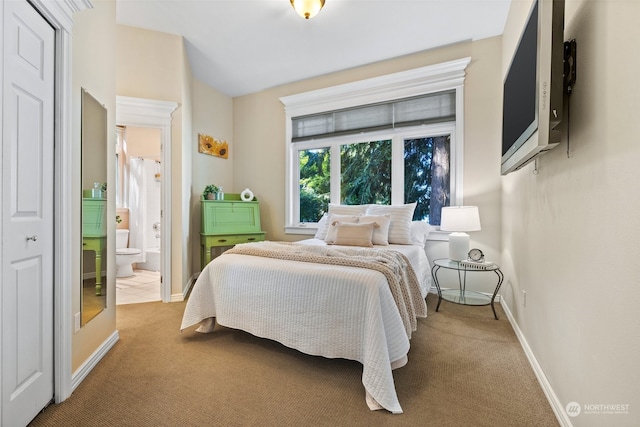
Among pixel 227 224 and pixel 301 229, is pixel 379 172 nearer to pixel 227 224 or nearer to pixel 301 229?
pixel 301 229

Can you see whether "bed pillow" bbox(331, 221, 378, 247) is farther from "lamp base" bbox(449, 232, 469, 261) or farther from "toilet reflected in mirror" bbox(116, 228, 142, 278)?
"toilet reflected in mirror" bbox(116, 228, 142, 278)

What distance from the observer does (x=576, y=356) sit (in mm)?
1255

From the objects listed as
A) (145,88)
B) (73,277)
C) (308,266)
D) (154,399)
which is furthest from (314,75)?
A: (154,399)

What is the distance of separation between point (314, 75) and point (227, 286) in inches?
128

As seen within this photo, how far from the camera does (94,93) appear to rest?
192 cm

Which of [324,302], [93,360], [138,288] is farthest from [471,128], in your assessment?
[138,288]

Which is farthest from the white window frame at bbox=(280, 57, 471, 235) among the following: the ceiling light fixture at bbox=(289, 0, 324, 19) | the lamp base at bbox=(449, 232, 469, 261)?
the ceiling light fixture at bbox=(289, 0, 324, 19)

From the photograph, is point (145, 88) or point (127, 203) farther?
point (127, 203)

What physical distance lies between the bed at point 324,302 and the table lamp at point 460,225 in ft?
2.78

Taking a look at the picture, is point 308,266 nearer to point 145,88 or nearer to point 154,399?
point 154,399

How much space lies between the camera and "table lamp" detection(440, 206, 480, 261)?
2.76m

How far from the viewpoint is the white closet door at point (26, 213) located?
123cm

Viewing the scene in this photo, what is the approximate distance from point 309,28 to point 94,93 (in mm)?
2177

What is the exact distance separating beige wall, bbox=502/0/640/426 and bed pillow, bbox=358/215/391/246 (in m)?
1.40
